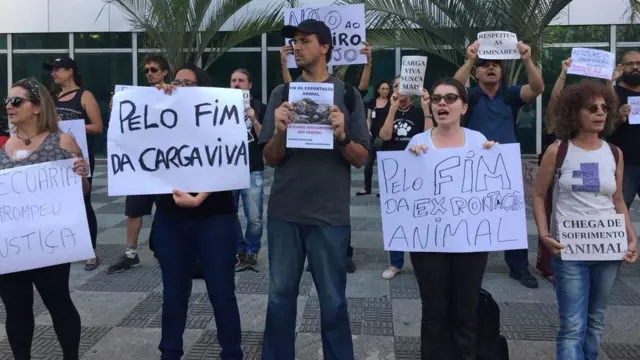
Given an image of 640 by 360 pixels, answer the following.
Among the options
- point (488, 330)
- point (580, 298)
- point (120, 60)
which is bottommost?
point (488, 330)

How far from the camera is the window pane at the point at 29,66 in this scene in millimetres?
15438

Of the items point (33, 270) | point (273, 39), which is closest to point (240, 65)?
point (273, 39)

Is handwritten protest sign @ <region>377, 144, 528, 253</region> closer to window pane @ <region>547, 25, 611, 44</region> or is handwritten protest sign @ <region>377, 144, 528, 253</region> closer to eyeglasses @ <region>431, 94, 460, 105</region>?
eyeglasses @ <region>431, 94, 460, 105</region>

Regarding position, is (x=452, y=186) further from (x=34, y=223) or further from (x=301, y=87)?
(x=34, y=223)

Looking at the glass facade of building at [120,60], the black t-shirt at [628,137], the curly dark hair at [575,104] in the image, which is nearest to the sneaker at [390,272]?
the black t-shirt at [628,137]

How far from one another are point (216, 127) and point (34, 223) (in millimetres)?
1131

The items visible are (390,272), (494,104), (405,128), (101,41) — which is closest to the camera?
(494,104)

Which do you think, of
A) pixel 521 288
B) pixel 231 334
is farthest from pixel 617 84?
pixel 231 334

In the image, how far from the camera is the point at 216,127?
3318mm

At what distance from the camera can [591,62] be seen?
4.46 meters

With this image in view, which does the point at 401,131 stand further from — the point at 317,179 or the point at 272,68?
the point at 272,68

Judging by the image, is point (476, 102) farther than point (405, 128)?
No

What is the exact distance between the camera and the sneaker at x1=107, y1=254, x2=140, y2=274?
18.8ft

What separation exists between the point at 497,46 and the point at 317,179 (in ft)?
6.27
